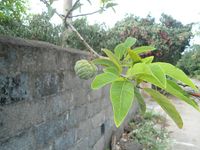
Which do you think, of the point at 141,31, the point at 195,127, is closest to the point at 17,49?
the point at 195,127

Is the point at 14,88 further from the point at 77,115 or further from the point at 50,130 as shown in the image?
the point at 77,115

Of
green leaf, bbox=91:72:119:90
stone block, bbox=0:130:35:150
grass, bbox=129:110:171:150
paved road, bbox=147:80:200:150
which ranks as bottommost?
paved road, bbox=147:80:200:150

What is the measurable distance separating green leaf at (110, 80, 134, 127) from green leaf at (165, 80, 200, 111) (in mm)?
92

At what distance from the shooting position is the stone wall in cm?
170

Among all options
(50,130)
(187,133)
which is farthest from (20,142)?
(187,133)

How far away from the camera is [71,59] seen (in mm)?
2680

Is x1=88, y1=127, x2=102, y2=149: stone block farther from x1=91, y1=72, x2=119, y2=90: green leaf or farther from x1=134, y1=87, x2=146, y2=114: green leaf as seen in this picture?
x1=91, y1=72, x2=119, y2=90: green leaf

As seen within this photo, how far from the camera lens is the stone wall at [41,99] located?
66.9 inches

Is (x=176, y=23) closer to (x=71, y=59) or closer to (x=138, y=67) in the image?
(x=71, y=59)

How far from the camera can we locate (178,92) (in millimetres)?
754

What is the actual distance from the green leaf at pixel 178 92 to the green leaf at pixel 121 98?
0.09 metres

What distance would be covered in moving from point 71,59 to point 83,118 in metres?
0.71

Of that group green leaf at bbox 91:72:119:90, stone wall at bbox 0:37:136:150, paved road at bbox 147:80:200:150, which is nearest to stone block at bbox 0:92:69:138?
stone wall at bbox 0:37:136:150

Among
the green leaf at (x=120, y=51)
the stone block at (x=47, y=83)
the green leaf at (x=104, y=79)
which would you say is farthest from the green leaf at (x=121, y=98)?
the stone block at (x=47, y=83)
